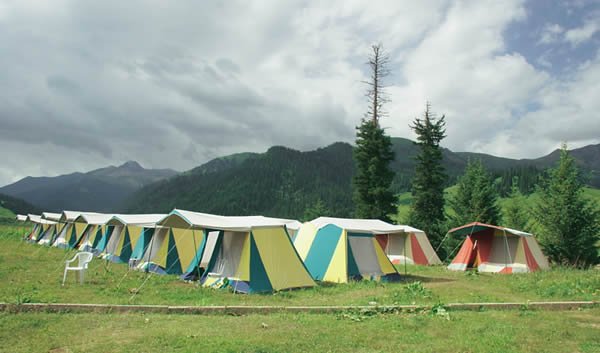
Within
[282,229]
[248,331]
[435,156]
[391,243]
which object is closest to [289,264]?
[282,229]

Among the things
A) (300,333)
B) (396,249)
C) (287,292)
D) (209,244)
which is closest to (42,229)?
(209,244)

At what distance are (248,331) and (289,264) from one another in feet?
16.9

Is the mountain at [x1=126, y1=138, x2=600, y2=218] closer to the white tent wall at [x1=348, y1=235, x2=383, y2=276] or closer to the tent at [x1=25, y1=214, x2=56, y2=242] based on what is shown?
the tent at [x1=25, y1=214, x2=56, y2=242]

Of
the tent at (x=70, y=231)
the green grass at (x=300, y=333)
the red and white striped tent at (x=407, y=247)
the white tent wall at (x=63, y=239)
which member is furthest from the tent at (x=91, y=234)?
the green grass at (x=300, y=333)

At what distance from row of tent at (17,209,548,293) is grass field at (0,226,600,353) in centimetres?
98

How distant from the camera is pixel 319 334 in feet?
21.2

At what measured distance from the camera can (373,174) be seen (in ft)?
91.5

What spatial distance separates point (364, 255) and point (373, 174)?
14.4 metres

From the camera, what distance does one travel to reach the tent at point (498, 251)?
658 inches

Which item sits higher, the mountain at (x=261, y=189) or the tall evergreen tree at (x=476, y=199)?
the mountain at (x=261, y=189)

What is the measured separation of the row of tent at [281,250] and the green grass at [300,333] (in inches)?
146

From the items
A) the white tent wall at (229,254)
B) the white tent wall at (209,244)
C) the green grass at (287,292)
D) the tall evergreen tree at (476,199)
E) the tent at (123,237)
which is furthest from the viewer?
the tall evergreen tree at (476,199)

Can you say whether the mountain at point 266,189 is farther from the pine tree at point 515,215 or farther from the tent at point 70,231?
the pine tree at point 515,215

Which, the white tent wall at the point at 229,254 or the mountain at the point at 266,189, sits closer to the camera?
the white tent wall at the point at 229,254
